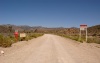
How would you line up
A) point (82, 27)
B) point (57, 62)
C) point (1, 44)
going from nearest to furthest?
point (57, 62) → point (1, 44) → point (82, 27)

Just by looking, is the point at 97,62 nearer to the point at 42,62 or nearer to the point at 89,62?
the point at 89,62

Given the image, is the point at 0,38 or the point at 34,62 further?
the point at 0,38

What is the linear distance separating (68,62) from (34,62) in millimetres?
1920

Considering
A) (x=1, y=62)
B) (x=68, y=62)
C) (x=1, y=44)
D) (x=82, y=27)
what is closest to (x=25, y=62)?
(x=1, y=62)

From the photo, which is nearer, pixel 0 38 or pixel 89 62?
pixel 89 62

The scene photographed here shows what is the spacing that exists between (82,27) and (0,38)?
55.9 ft

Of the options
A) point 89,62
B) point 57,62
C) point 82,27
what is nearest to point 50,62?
point 57,62

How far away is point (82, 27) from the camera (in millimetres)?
33719

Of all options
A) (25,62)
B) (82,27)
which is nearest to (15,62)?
(25,62)

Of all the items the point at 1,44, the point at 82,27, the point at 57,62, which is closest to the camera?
the point at 57,62

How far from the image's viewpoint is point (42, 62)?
10672 millimetres

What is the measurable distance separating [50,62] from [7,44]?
1105 centimetres

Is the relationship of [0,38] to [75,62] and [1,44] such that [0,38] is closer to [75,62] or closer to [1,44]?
[1,44]

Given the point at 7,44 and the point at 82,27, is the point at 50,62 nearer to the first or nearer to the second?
the point at 7,44
